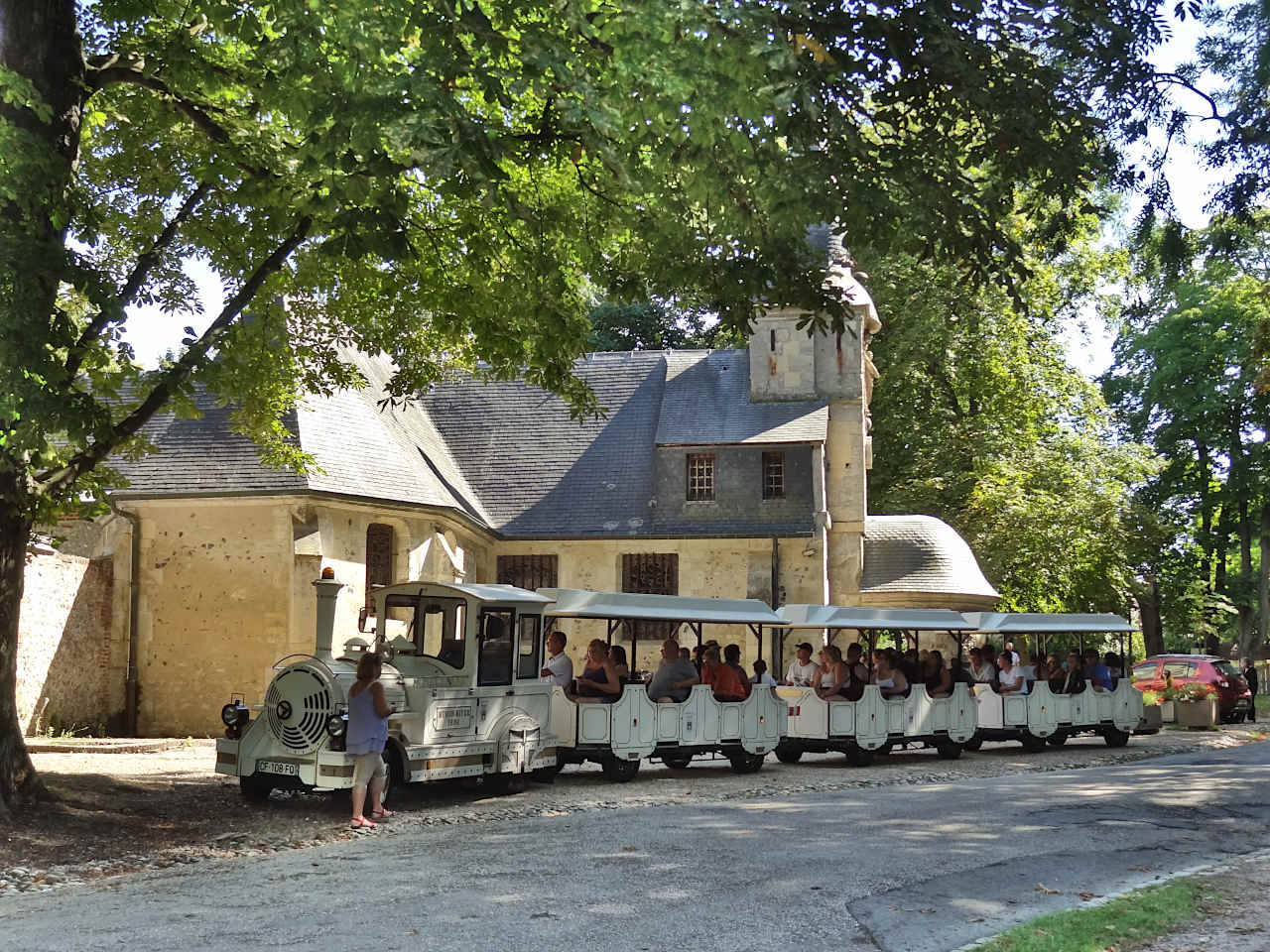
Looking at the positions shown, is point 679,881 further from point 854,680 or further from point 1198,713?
point 1198,713

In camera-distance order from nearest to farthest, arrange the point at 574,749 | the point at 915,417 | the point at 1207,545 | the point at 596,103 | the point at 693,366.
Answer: the point at 596,103 → the point at 574,749 → the point at 693,366 → the point at 915,417 → the point at 1207,545

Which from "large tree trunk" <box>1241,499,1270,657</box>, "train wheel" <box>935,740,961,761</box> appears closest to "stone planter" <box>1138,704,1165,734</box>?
"train wheel" <box>935,740,961,761</box>

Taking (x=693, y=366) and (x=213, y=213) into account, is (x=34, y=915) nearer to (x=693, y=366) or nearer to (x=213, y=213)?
(x=213, y=213)

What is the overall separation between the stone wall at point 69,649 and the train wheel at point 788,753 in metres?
12.1

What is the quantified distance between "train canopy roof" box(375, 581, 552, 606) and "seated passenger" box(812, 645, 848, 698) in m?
5.41

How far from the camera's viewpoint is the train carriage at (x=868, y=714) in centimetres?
1920

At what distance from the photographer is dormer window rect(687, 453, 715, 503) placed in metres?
32.7

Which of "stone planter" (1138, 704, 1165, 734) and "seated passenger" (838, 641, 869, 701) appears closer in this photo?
"seated passenger" (838, 641, 869, 701)

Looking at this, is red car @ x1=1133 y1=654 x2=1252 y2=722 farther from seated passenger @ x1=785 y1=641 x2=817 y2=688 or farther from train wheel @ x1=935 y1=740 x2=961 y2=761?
seated passenger @ x1=785 y1=641 x2=817 y2=688

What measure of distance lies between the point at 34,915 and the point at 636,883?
3.87m

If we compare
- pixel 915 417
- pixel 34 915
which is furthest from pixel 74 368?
pixel 915 417

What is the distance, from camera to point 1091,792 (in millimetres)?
14859

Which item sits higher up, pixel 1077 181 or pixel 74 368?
pixel 1077 181

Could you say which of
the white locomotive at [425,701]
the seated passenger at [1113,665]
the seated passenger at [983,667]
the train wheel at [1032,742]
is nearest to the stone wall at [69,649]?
the white locomotive at [425,701]
